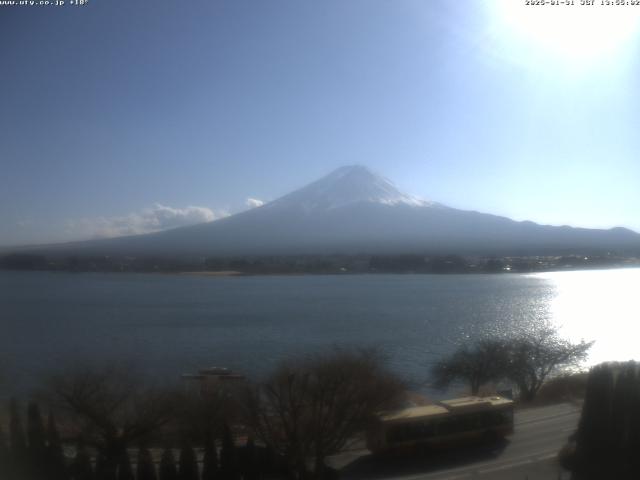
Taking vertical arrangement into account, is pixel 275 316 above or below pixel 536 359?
above

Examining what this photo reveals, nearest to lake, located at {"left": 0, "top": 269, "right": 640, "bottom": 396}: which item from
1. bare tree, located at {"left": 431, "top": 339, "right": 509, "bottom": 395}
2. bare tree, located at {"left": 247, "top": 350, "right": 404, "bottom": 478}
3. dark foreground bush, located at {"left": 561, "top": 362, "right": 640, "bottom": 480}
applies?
bare tree, located at {"left": 431, "top": 339, "right": 509, "bottom": 395}

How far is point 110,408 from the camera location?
3.60m

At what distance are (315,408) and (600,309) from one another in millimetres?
8180

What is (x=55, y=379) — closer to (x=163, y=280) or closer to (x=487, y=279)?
(x=163, y=280)

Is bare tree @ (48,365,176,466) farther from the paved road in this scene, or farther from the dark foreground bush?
the dark foreground bush

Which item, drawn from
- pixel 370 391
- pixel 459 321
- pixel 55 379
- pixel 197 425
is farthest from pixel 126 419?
pixel 459 321

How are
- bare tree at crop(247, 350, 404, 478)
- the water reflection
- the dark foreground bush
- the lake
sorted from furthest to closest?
1. the water reflection
2. the lake
3. bare tree at crop(247, 350, 404, 478)
4. the dark foreground bush

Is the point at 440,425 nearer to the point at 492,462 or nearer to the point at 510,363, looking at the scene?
the point at 492,462

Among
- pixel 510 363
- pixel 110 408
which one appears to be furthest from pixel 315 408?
pixel 510 363

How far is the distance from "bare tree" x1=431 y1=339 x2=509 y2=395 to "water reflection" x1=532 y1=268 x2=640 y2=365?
95cm

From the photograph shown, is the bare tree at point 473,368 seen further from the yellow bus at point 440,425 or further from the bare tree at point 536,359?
the yellow bus at point 440,425

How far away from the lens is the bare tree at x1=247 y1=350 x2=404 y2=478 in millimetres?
3355

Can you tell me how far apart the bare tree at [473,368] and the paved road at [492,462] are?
5.70ft

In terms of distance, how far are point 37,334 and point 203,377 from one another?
401 cm
